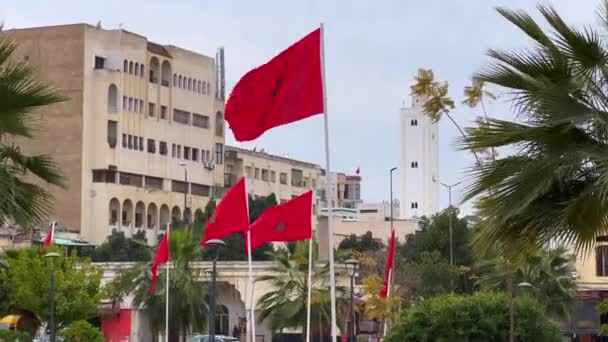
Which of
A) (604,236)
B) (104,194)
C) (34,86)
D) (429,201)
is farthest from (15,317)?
(429,201)

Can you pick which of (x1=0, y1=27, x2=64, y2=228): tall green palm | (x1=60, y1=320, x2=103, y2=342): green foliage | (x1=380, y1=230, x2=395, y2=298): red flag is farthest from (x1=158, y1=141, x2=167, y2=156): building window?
(x1=0, y1=27, x2=64, y2=228): tall green palm

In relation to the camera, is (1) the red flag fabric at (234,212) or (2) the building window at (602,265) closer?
(1) the red flag fabric at (234,212)

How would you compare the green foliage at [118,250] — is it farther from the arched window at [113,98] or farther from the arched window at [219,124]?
the arched window at [219,124]

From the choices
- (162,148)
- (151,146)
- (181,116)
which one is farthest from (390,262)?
(181,116)

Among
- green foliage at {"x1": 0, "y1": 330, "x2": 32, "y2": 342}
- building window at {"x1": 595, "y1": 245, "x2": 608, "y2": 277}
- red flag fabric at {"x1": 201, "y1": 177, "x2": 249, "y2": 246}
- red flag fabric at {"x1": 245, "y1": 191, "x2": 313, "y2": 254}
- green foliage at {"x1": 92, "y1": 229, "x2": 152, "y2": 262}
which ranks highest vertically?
green foliage at {"x1": 92, "y1": 229, "x2": 152, "y2": 262}

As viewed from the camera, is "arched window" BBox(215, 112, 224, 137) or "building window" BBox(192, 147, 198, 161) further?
"arched window" BBox(215, 112, 224, 137)

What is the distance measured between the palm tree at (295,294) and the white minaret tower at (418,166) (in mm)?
93729

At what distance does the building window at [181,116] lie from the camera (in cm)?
13525

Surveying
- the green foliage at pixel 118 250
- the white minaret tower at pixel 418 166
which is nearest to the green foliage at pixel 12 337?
the green foliage at pixel 118 250

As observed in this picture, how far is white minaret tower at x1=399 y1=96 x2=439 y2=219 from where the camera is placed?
16125 centimetres

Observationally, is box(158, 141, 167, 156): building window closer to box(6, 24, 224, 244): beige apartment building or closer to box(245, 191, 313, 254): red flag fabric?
box(6, 24, 224, 244): beige apartment building

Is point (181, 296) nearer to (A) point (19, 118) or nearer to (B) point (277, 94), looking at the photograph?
Result: (A) point (19, 118)

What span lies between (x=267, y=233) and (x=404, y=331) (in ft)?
25.4

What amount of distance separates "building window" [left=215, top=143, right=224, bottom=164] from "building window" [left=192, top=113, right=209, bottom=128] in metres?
2.80
